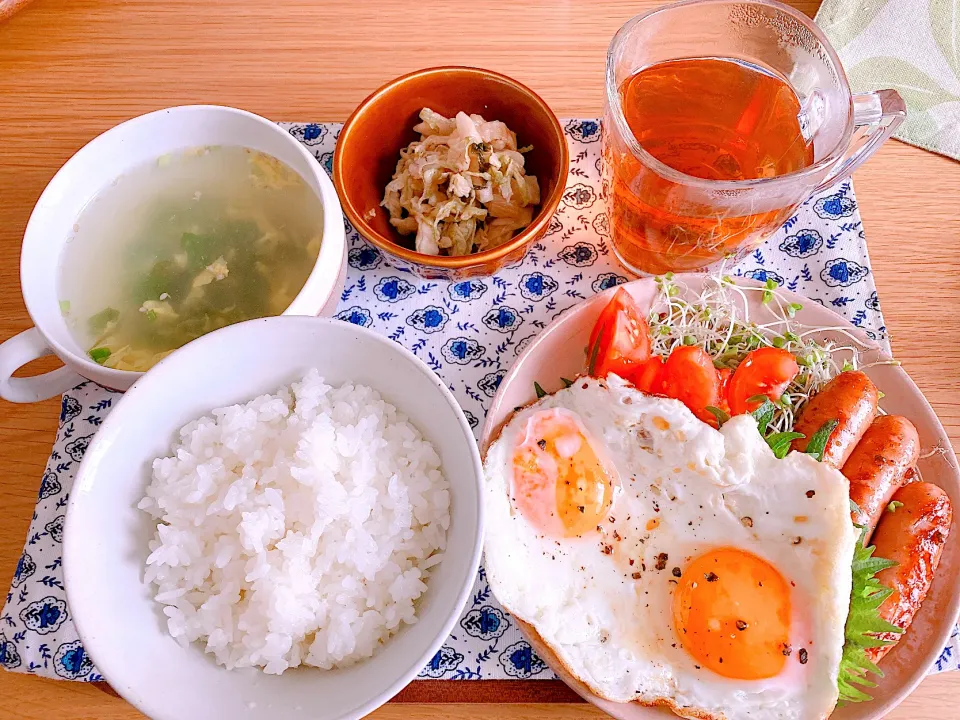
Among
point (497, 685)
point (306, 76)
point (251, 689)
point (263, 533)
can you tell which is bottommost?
point (497, 685)

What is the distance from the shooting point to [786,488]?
1339mm

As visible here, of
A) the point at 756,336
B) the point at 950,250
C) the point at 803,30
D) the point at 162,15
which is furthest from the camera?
the point at 162,15

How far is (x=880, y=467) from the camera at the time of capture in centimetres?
140

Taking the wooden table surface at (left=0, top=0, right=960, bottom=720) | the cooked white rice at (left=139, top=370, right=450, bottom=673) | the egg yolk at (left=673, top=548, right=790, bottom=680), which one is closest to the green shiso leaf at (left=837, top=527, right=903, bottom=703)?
the egg yolk at (left=673, top=548, right=790, bottom=680)

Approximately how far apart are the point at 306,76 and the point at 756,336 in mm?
1415

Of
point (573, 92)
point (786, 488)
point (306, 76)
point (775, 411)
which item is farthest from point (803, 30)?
point (306, 76)

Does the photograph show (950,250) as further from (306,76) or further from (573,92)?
(306,76)

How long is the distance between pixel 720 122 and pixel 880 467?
2.78 feet

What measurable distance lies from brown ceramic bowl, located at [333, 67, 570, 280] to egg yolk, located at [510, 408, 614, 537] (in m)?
0.41

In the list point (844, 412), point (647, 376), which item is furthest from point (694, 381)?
point (844, 412)

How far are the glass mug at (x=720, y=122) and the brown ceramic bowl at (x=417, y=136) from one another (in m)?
0.16

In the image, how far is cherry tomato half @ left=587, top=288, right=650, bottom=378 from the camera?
1.49 m

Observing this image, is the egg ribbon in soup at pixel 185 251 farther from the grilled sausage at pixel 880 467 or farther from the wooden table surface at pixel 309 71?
the grilled sausage at pixel 880 467

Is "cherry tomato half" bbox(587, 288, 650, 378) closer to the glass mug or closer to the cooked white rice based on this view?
the glass mug
